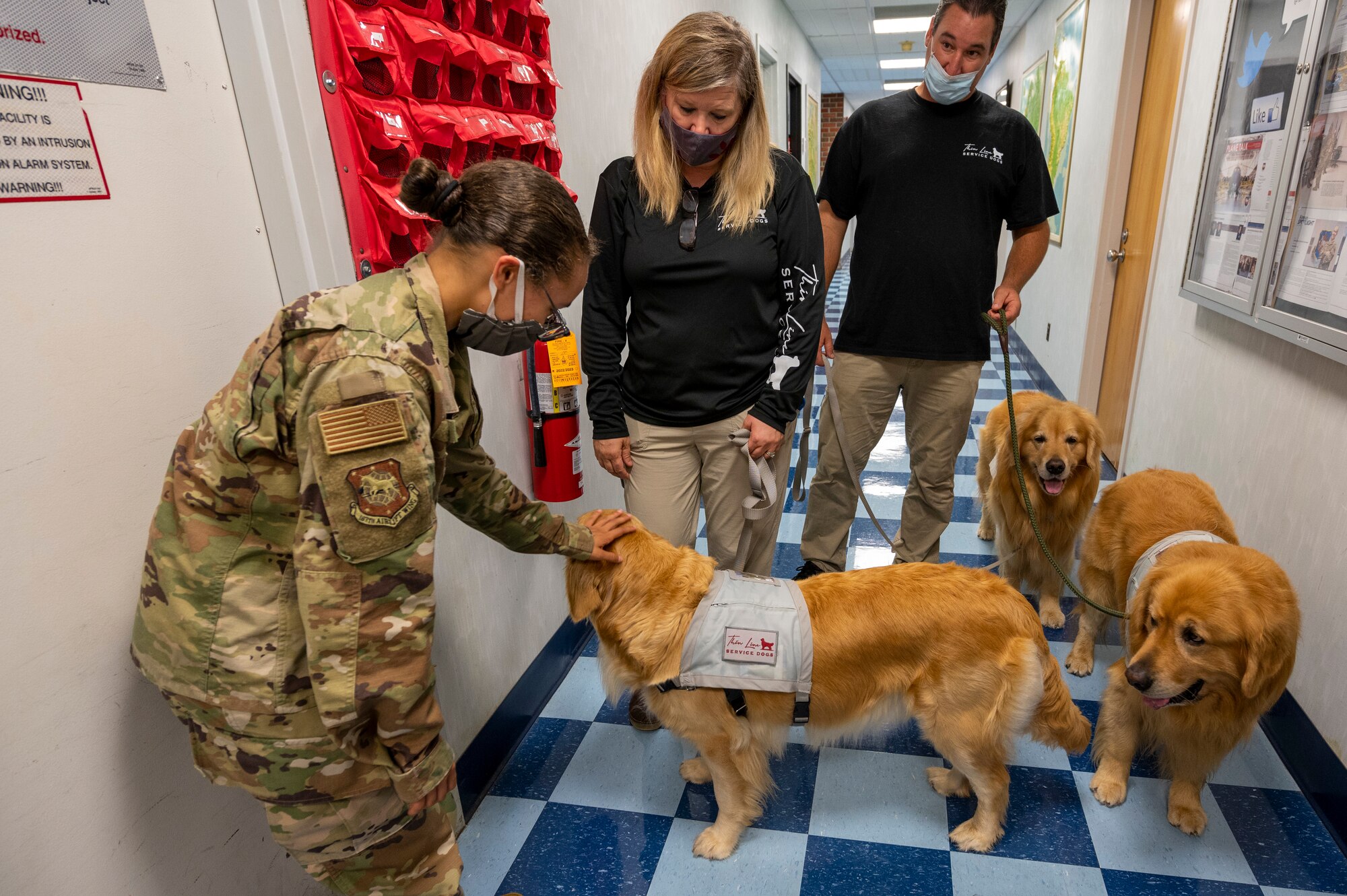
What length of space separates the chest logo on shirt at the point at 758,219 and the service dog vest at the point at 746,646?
2.82ft

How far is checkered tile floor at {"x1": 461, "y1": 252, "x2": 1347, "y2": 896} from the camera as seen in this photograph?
1.60 metres

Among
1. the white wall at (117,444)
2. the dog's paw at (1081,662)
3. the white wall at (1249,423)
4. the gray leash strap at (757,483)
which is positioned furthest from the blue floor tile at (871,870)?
the white wall at (117,444)

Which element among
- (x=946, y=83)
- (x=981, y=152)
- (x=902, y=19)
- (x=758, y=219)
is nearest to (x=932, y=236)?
(x=981, y=152)

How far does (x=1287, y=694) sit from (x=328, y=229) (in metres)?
2.71

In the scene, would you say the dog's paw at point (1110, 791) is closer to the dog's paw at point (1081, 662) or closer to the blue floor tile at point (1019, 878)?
the blue floor tile at point (1019, 878)

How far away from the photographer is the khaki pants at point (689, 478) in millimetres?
1817

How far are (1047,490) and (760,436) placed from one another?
1307 millimetres

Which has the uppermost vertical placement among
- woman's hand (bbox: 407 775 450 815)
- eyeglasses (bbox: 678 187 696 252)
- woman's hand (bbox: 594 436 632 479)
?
eyeglasses (bbox: 678 187 696 252)

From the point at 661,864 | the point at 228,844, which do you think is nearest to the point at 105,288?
the point at 228,844

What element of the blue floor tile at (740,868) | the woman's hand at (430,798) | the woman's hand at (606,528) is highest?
the woman's hand at (606,528)

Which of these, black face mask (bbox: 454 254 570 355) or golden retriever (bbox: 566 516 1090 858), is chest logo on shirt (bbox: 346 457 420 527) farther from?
golden retriever (bbox: 566 516 1090 858)

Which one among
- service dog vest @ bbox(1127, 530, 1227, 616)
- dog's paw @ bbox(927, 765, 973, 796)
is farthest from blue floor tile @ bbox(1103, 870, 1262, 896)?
service dog vest @ bbox(1127, 530, 1227, 616)

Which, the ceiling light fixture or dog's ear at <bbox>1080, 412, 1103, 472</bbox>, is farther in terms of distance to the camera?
the ceiling light fixture

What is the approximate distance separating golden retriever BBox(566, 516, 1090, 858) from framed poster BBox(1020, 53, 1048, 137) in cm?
600
